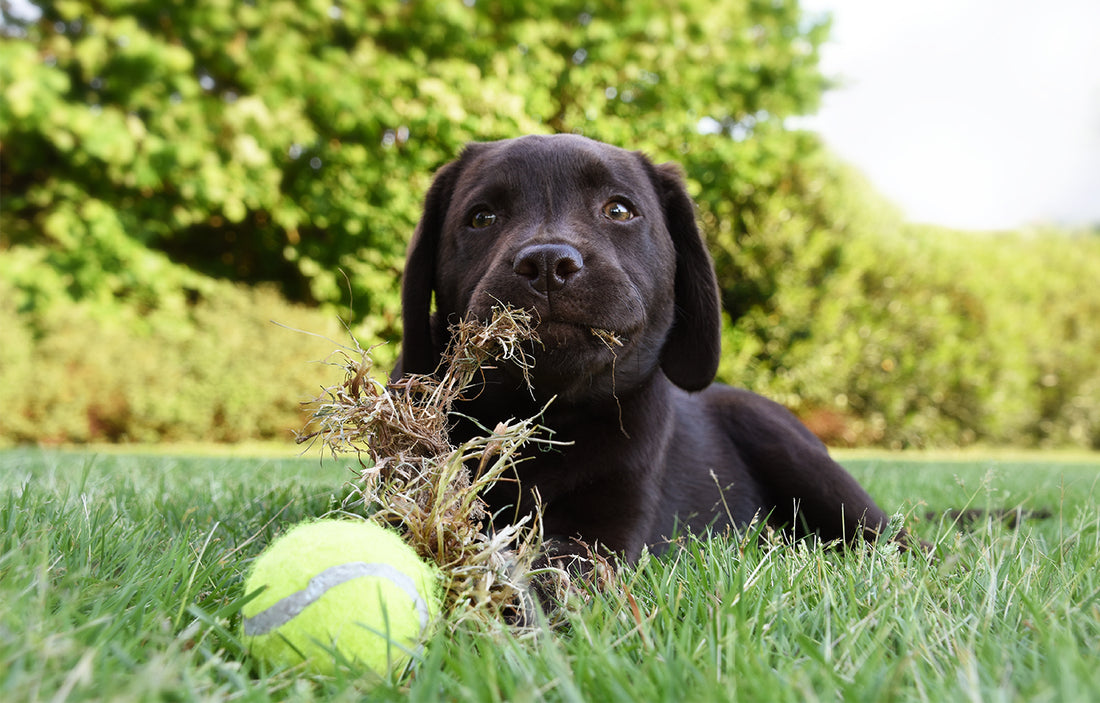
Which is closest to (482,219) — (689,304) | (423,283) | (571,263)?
(423,283)

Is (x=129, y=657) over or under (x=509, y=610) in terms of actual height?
over

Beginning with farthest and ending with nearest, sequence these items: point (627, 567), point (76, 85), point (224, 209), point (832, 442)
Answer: point (832, 442)
point (224, 209)
point (76, 85)
point (627, 567)

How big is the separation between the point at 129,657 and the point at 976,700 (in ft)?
3.94

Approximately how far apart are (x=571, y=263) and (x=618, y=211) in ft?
1.83

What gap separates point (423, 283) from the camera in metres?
2.72

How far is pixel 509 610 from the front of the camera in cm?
168

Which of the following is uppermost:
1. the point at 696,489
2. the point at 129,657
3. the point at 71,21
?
the point at 71,21

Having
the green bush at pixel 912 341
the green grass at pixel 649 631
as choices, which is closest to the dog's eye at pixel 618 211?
the green grass at pixel 649 631

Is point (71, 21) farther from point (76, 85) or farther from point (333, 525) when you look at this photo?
point (333, 525)

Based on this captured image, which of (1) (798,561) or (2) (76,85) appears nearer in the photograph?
(1) (798,561)

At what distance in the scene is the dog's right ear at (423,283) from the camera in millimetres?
2645

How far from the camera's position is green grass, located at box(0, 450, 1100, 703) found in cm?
111

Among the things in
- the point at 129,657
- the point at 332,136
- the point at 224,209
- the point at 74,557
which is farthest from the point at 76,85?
the point at 129,657

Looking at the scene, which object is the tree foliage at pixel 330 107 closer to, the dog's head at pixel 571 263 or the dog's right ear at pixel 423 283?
→ the dog's right ear at pixel 423 283
